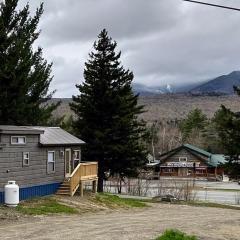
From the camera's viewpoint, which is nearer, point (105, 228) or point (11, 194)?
point (105, 228)

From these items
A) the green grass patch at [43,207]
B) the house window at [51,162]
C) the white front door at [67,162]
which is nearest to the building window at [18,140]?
the house window at [51,162]

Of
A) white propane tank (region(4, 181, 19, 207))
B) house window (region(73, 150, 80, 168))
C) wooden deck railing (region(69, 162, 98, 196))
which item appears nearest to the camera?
white propane tank (region(4, 181, 19, 207))

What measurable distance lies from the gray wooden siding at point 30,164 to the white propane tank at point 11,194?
808mm

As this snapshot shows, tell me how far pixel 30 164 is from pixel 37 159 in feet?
2.53

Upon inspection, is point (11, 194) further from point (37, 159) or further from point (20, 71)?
point (20, 71)

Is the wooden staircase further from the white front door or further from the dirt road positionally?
the dirt road

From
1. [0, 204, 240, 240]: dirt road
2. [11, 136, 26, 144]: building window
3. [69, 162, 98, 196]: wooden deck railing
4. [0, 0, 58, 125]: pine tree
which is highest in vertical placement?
[0, 0, 58, 125]: pine tree

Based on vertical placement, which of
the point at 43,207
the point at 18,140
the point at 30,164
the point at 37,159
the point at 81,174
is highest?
the point at 18,140

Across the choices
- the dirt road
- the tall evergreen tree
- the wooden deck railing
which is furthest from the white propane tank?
the tall evergreen tree

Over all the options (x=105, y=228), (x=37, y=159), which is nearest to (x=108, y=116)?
(x=37, y=159)

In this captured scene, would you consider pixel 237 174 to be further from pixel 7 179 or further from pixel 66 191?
pixel 7 179

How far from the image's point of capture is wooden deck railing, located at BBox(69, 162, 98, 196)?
31672 millimetres

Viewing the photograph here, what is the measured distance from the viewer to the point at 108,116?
43.1m

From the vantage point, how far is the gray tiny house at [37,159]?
26688 millimetres
